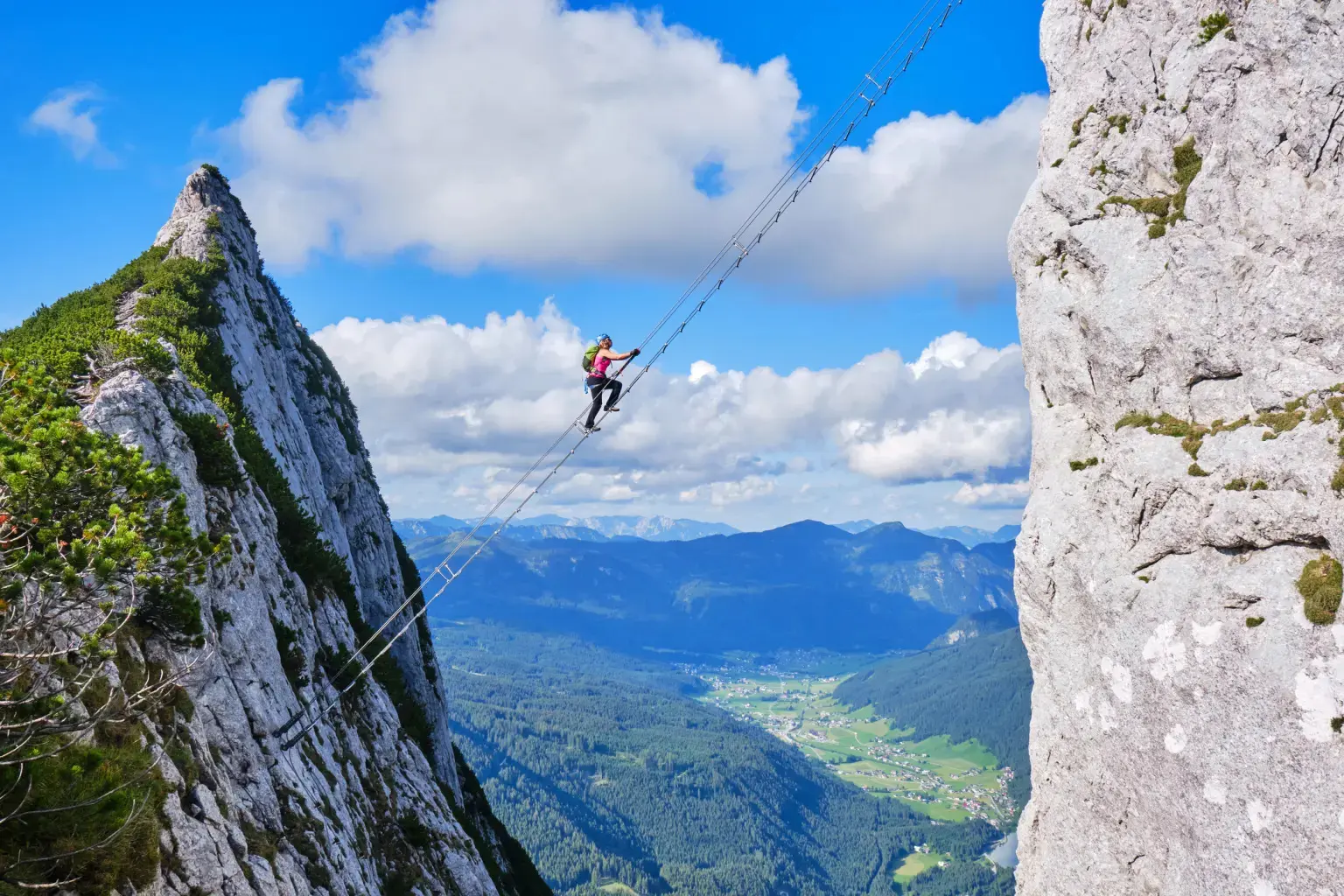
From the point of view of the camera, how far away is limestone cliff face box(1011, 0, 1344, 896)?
956 inches

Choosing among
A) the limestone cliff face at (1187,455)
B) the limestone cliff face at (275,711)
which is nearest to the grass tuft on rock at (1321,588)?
the limestone cliff face at (1187,455)

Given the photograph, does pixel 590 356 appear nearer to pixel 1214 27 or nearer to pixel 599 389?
pixel 599 389

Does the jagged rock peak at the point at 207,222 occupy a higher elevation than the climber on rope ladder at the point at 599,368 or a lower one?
higher

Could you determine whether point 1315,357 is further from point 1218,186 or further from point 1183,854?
point 1183,854

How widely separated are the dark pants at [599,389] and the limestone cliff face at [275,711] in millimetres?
11686

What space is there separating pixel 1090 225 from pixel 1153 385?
26.0 feet

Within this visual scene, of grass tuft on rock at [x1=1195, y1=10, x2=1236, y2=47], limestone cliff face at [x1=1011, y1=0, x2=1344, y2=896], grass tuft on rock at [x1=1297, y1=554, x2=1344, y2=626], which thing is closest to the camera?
grass tuft on rock at [x1=1297, y1=554, x2=1344, y2=626]

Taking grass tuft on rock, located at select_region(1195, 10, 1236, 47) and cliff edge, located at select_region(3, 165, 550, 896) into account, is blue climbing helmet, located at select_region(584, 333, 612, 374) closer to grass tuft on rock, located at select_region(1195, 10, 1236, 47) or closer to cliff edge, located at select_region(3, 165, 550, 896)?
cliff edge, located at select_region(3, 165, 550, 896)

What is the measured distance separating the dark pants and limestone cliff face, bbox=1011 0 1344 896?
19793mm

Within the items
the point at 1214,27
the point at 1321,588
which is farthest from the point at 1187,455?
the point at 1214,27

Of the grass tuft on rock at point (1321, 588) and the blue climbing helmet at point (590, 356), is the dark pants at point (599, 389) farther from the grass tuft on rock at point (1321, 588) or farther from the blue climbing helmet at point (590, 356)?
the grass tuft on rock at point (1321, 588)

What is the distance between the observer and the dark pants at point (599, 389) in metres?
26.6

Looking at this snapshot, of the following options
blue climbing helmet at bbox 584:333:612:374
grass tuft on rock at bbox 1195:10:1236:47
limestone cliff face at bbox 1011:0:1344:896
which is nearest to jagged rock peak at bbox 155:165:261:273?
blue climbing helmet at bbox 584:333:612:374

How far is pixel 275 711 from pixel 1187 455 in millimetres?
32054
